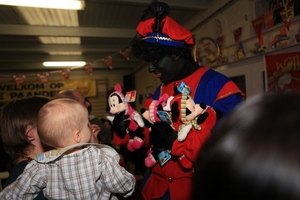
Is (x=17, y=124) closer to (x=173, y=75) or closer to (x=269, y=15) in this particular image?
(x=173, y=75)

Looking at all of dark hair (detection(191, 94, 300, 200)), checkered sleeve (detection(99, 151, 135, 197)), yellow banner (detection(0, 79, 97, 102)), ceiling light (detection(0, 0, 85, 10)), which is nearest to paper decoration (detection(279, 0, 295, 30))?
checkered sleeve (detection(99, 151, 135, 197))

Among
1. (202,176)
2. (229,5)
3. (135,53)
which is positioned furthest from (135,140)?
(229,5)

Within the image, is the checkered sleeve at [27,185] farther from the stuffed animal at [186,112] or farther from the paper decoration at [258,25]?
the paper decoration at [258,25]

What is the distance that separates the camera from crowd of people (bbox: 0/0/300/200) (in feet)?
0.99

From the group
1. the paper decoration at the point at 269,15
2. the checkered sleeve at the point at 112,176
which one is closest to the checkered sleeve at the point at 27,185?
the checkered sleeve at the point at 112,176

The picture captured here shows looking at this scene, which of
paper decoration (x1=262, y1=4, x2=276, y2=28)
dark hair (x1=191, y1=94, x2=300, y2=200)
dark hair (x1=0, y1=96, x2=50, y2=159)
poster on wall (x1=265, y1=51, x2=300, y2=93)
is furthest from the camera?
paper decoration (x1=262, y1=4, x2=276, y2=28)

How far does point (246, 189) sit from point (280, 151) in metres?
0.06

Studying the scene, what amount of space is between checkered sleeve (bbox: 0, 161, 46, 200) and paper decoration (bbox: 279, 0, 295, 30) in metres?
1.95

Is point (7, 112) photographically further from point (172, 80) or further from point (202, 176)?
point (202, 176)

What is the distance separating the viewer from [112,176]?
1.06 m

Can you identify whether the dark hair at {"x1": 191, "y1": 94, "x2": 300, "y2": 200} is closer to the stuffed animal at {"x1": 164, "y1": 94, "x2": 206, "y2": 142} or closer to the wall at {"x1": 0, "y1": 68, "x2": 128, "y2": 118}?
the stuffed animal at {"x1": 164, "y1": 94, "x2": 206, "y2": 142}

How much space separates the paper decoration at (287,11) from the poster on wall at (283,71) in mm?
243

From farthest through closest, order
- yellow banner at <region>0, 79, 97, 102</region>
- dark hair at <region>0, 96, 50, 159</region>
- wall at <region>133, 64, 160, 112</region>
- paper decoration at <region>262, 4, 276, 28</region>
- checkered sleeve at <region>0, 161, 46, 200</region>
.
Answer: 1. yellow banner at <region>0, 79, 97, 102</region>
2. wall at <region>133, 64, 160, 112</region>
3. paper decoration at <region>262, 4, 276, 28</region>
4. dark hair at <region>0, 96, 50, 159</region>
5. checkered sleeve at <region>0, 161, 46, 200</region>

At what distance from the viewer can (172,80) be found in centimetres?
143
